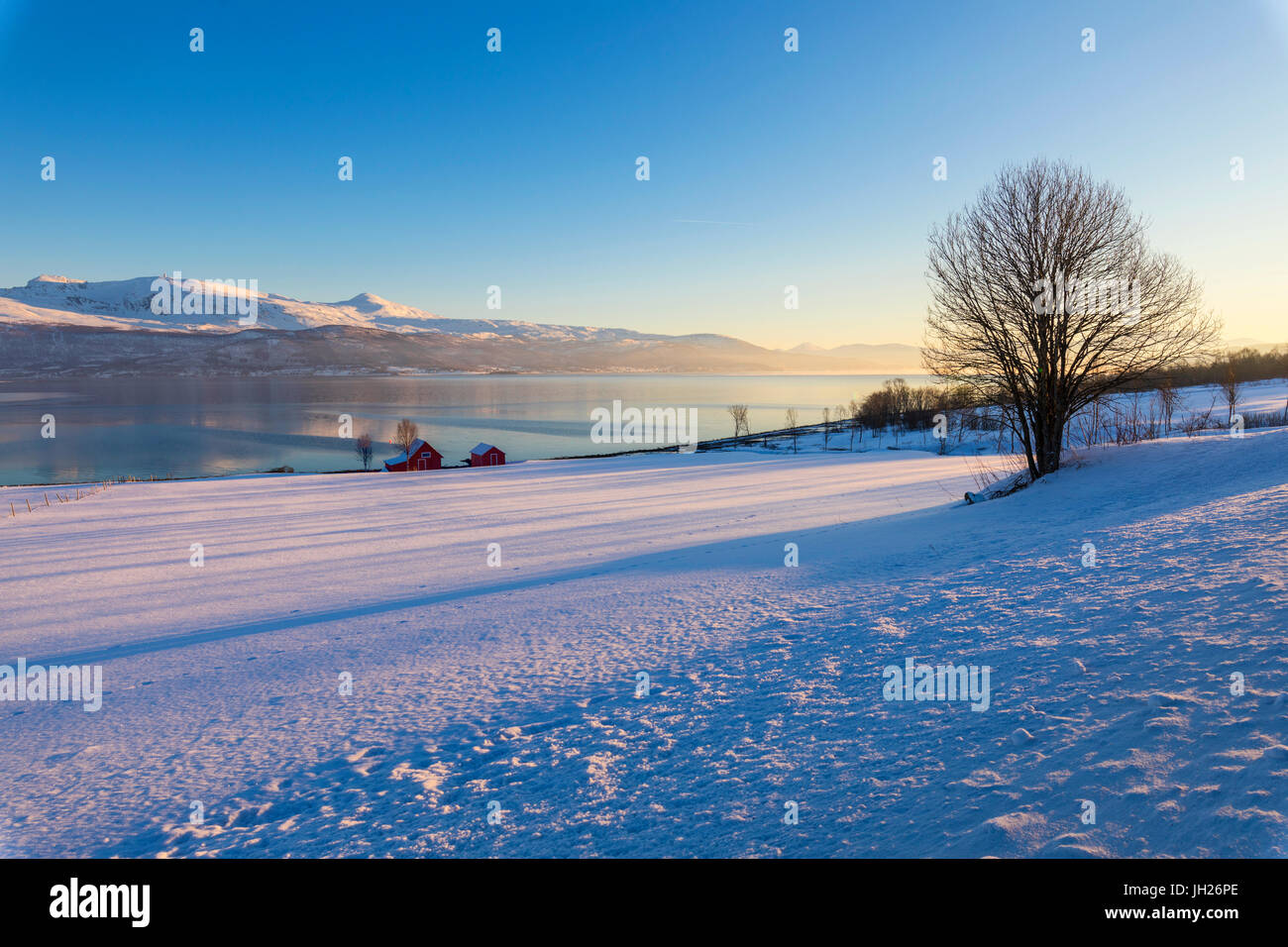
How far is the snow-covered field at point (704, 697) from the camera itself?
4117mm

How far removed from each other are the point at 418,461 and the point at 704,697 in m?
54.2

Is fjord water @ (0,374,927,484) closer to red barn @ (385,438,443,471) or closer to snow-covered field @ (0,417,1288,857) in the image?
red barn @ (385,438,443,471)

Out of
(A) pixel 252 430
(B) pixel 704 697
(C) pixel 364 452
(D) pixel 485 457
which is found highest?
(A) pixel 252 430

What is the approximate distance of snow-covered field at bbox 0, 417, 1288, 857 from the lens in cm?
412

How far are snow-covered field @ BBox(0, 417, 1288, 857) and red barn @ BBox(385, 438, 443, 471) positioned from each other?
41.2m

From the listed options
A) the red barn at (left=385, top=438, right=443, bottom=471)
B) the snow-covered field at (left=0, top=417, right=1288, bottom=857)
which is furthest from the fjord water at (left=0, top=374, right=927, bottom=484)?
the snow-covered field at (left=0, top=417, right=1288, bottom=857)

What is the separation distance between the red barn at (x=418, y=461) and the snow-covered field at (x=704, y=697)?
4120 cm

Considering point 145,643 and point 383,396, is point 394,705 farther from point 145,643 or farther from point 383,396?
point 383,396

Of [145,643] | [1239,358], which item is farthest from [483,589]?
[1239,358]

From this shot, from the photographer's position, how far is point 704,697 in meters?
6.45

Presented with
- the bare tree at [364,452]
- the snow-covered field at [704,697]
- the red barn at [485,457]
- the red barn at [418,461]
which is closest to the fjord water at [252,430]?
the bare tree at [364,452]

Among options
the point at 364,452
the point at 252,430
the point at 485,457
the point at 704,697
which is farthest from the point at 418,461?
the point at 252,430

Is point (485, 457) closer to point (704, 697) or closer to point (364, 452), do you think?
point (364, 452)

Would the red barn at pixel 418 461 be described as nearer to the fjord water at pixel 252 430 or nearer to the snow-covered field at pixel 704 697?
the fjord water at pixel 252 430
